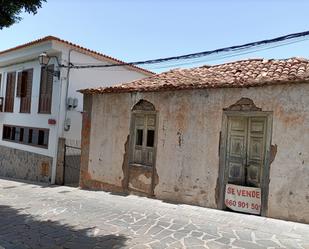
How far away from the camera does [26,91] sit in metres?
17.6

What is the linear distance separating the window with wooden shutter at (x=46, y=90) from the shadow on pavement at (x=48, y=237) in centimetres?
832

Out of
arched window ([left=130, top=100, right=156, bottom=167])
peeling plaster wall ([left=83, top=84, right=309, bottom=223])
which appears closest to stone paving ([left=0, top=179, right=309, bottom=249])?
peeling plaster wall ([left=83, top=84, right=309, bottom=223])

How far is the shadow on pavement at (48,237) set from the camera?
6.46 m

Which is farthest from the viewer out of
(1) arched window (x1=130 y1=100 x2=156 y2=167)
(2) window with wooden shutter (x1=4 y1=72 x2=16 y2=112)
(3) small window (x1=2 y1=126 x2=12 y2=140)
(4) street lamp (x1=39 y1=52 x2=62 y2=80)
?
(3) small window (x1=2 y1=126 x2=12 y2=140)

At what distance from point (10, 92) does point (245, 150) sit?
14.7 metres

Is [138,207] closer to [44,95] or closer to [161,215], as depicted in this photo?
[161,215]

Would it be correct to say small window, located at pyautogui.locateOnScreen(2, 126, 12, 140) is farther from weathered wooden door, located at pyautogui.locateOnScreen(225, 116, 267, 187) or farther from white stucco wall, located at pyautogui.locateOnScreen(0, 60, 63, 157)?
weathered wooden door, located at pyautogui.locateOnScreen(225, 116, 267, 187)

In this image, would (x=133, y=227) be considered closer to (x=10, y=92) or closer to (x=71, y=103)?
(x=71, y=103)

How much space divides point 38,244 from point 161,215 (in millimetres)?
3087

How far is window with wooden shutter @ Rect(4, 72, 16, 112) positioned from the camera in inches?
741

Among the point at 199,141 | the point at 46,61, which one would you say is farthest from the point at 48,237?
the point at 46,61

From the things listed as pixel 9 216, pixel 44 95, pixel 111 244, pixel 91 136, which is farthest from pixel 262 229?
pixel 44 95

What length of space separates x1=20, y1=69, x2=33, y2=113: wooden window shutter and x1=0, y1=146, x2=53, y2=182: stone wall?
229cm

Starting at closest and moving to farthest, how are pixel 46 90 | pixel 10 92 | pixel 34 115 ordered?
pixel 46 90
pixel 34 115
pixel 10 92
